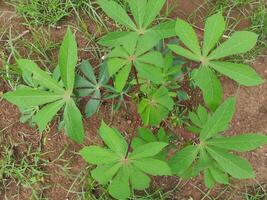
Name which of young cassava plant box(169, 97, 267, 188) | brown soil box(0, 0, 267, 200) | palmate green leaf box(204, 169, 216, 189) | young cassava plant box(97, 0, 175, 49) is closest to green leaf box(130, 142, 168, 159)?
young cassava plant box(169, 97, 267, 188)

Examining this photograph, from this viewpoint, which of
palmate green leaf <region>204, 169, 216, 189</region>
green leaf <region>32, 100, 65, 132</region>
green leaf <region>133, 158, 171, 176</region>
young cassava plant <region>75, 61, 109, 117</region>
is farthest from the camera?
young cassava plant <region>75, 61, 109, 117</region>

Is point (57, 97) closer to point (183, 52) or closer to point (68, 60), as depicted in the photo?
point (68, 60)

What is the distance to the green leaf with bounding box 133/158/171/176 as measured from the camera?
6.13 ft

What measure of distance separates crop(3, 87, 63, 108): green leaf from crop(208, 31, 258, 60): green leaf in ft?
2.40

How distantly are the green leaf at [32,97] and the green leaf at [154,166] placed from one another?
1.55 ft

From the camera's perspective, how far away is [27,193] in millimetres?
2543

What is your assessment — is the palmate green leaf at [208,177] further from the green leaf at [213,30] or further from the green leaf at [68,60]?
the green leaf at [68,60]

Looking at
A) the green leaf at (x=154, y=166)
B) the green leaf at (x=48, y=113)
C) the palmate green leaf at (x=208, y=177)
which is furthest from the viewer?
the palmate green leaf at (x=208, y=177)

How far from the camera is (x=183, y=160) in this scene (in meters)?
1.95

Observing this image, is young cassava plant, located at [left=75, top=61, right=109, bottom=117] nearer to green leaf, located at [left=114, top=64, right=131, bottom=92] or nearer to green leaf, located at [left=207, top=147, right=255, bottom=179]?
green leaf, located at [left=114, top=64, right=131, bottom=92]

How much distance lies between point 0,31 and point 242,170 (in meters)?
1.63

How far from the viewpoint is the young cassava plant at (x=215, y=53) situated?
1.91 m

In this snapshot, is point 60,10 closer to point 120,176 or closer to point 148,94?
point 148,94

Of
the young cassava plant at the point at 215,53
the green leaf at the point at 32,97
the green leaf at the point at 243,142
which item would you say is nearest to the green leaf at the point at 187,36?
the young cassava plant at the point at 215,53
